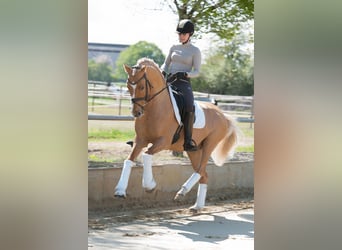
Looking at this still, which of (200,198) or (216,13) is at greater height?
(216,13)

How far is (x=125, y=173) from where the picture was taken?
4809 mm

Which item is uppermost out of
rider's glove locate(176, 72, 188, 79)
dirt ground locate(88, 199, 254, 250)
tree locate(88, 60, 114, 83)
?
tree locate(88, 60, 114, 83)

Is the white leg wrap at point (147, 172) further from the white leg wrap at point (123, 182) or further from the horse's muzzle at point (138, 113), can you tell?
the horse's muzzle at point (138, 113)

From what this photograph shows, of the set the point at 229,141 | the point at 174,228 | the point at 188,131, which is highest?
the point at 188,131

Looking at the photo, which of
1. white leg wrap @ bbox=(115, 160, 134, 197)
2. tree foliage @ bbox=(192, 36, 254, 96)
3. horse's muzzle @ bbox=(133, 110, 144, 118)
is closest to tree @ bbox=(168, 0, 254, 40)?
tree foliage @ bbox=(192, 36, 254, 96)

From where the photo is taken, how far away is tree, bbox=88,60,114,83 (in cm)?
775

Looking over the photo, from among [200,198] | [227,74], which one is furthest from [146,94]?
[227,74]

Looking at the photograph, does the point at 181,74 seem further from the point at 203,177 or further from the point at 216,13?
the point at 216,13

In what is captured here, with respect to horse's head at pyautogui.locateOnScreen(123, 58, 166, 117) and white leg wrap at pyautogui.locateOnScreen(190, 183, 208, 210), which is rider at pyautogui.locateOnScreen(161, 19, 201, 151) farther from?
white leg wrap at pyautogui.locateOnScreen(190, 183, 208, 210)

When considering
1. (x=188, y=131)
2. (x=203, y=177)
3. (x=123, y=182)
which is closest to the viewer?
(x=123, y=182)

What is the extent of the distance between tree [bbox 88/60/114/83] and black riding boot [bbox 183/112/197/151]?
265 centimetres

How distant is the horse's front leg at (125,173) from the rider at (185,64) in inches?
21.9

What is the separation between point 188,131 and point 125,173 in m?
0.86
